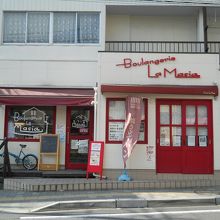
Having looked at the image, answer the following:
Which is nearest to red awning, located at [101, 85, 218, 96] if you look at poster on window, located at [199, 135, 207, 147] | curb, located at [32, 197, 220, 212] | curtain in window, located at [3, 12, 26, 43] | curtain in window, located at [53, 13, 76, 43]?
poster on window, located at [199, 135, 207, 147]

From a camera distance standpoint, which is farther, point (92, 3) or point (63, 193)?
point (92, 3)

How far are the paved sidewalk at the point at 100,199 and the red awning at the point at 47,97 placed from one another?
3.51m

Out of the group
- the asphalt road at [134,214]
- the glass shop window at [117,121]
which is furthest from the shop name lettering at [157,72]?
the asphalt road at [134,214]

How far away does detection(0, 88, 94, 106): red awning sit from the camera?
14398 millimetres

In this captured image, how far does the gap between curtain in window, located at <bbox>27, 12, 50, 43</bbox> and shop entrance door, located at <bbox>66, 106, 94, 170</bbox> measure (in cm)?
307

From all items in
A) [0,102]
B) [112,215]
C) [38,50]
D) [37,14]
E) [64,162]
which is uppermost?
[37,14]

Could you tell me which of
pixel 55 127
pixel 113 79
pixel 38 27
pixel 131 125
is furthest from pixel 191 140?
pixel 38 27

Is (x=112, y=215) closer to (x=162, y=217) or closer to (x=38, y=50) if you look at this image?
(x=162, y=217)

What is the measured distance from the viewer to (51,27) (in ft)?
53.7

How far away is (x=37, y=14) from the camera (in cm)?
1648

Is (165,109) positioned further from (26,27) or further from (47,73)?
(26,27)

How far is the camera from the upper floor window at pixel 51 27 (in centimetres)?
1631

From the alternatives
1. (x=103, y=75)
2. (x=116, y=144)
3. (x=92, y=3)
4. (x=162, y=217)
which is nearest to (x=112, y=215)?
(x=162, y=217)

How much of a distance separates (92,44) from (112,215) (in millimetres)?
8464
